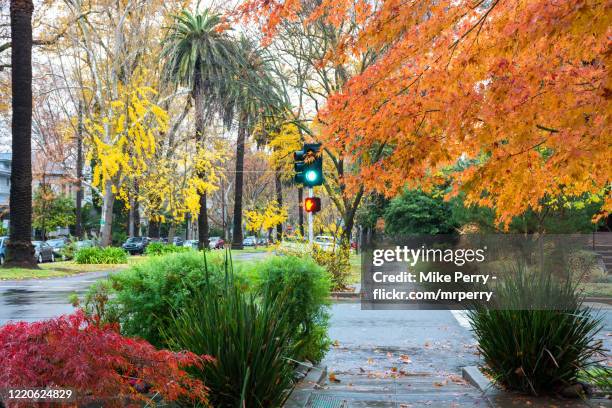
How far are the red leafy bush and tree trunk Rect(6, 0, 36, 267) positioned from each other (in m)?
25.1

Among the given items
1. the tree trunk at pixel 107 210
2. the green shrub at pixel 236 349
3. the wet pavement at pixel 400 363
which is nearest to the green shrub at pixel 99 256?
the tree trunk at pixel 107 210

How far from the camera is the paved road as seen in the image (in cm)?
1530

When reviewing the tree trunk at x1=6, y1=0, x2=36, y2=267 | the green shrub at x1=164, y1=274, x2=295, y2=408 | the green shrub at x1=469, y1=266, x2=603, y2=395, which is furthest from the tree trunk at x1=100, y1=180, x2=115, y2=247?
the green shrub at x1=164, y1=274, x2=295, y2=408

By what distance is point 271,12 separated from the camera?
8.65m

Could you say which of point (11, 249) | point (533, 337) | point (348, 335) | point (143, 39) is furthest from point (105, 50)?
point (533, 337)

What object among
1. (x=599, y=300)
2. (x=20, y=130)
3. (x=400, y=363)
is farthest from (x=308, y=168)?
(x=20, y=130)

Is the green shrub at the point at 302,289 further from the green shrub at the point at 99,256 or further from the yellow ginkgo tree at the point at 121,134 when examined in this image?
the green shrub at the point at 99,256

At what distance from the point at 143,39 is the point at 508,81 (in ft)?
95.3

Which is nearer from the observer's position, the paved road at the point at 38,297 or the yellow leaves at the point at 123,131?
the paved road at the point at 38,297

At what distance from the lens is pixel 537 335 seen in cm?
686

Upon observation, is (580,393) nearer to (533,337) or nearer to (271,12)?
(533,337)

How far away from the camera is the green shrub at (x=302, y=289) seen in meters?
7.94

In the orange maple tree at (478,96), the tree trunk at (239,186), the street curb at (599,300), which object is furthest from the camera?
the tree trunk at (239,186)

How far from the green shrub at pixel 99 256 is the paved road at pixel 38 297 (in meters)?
5.87
